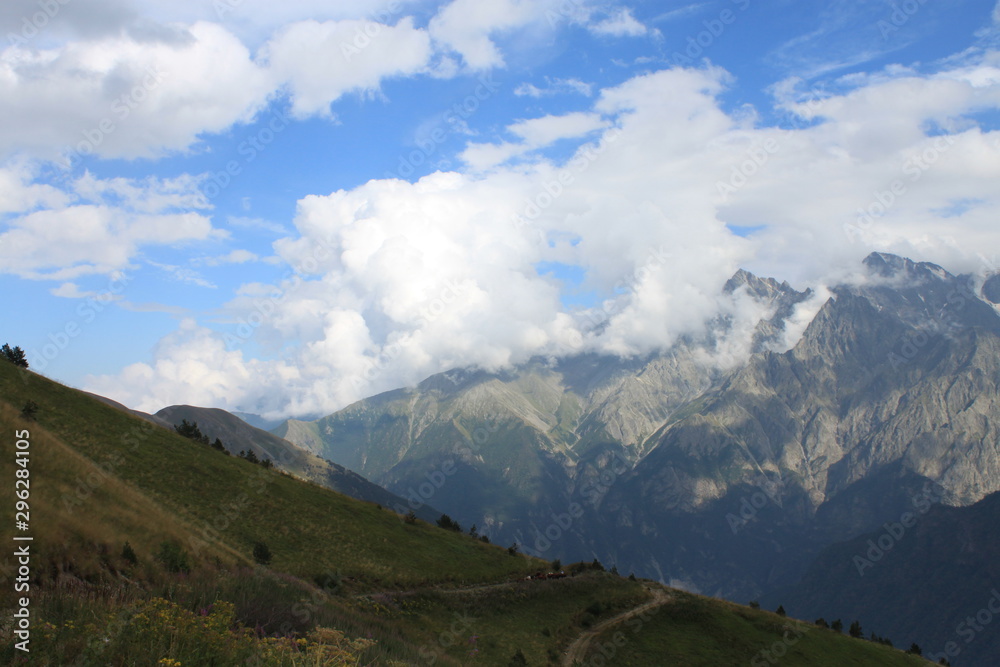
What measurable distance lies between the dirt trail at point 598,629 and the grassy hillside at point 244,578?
0.77 metres

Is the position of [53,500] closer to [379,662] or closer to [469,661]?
[379,662]

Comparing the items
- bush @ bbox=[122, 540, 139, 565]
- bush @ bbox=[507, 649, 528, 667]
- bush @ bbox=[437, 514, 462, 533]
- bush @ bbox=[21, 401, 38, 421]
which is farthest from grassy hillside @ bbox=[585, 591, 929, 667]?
bush @ bbox=[21, 401, 38, 421]

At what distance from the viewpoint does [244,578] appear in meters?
18.4

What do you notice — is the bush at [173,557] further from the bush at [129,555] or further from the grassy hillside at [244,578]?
the bush at [129,555]

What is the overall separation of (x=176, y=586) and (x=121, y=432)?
5265 centimetres

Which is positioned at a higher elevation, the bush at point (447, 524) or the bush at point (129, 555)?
the bush at point (129, 555)

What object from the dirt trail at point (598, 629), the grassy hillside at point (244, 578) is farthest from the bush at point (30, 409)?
the dirt trail at point (598, 629)

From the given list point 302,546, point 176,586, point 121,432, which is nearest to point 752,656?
point 302,546

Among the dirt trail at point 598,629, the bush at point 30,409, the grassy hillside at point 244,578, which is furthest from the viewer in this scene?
the bush at point 30,409

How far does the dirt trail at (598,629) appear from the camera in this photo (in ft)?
144

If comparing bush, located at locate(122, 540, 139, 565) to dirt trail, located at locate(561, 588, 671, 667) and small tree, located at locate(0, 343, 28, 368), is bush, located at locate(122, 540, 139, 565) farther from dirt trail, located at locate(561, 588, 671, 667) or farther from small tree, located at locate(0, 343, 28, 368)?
small tree, located at locate(0, 343, 28, 368)

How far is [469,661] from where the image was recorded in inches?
1378

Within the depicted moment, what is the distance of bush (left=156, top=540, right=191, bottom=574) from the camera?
20.7 metres

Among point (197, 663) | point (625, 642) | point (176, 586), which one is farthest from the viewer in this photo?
point (625, 642)
